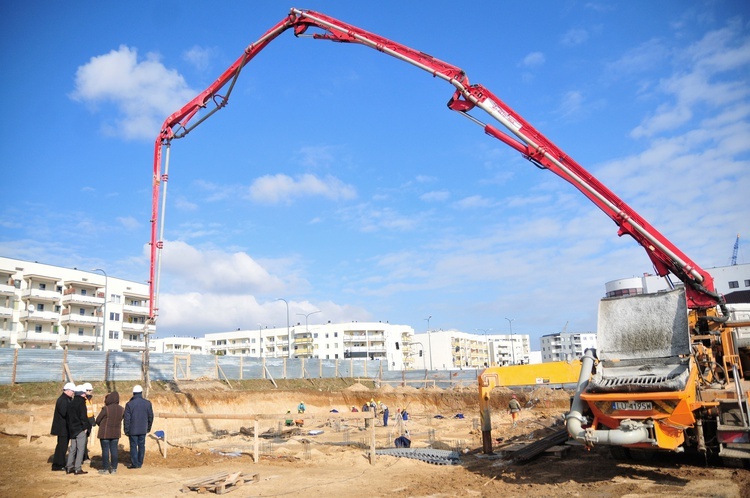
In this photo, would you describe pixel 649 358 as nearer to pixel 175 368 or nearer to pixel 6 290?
pixel 175 368

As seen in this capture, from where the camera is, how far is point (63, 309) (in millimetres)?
68562

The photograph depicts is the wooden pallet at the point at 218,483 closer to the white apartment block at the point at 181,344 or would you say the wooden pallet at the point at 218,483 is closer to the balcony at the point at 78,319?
the balcony at the point at 78,319

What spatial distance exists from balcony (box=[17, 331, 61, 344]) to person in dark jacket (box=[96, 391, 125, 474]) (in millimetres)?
62606

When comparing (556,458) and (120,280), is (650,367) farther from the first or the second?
(120,280)

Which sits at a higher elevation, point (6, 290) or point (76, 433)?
point (6, 290)

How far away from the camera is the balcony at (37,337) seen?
63.5 meters

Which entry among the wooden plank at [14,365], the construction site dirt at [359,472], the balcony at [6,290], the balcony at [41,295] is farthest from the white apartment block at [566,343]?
the wooden plank at [14,365]

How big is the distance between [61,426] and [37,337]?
63.3 m

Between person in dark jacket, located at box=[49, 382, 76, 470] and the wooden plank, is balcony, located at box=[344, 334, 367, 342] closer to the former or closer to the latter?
the wooden plank

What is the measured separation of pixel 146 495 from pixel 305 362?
110ft

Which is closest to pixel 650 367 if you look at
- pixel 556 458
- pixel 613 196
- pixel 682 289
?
pixel 682 289

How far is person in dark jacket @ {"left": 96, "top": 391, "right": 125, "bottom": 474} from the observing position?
11.6 m

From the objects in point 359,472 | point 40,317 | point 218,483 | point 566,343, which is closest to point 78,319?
point 40,317

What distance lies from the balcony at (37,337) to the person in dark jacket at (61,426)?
62276mm
